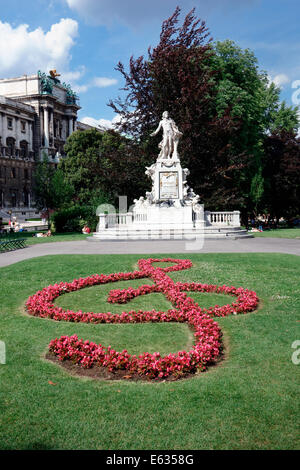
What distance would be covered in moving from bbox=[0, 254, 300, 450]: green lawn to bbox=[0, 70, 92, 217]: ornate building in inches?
2486

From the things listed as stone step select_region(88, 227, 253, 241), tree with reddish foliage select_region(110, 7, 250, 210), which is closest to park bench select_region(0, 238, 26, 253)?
stone step select_region(88, 227, 253, 241)

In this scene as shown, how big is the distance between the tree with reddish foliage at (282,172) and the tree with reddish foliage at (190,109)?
844 centimetres

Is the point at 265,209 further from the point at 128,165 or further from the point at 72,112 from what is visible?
the point at 72,112

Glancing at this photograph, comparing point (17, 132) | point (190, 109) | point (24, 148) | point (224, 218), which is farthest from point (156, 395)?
point (24, 148)

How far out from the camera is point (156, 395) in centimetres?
420

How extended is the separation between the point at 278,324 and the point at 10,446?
447cm

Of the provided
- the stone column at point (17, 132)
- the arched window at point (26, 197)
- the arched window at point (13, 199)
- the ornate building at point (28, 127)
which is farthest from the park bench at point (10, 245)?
the stone column at point (17, 132)

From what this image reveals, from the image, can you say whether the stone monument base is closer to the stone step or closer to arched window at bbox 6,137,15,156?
the stone step

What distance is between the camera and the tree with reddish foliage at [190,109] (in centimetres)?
3269

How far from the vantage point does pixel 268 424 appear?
3670 mm

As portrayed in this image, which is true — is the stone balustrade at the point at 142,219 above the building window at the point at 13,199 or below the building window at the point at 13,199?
below

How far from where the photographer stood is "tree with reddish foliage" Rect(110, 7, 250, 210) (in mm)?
32688

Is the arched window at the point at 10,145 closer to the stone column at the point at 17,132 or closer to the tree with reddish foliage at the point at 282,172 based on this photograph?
the stone column at the point at 17,132

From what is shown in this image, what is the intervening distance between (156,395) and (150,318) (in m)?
2.69
